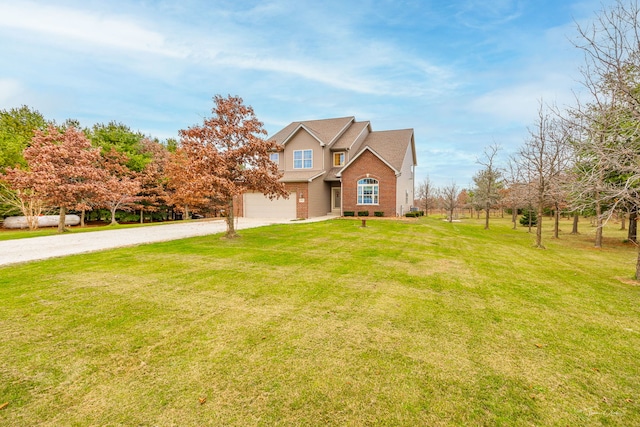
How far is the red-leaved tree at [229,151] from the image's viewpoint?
1086 centimetres

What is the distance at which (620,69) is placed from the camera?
5723 mm

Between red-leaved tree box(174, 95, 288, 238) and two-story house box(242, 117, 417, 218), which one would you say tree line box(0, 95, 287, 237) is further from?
two-story house box(242, 117, 417, 218)

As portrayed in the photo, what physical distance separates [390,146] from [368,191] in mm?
6170

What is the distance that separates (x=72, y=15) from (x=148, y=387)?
1770cm

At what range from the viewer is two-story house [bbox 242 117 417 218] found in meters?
22.7

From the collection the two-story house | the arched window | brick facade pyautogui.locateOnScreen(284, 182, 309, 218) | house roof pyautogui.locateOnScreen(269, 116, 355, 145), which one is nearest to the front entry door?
the two-story house

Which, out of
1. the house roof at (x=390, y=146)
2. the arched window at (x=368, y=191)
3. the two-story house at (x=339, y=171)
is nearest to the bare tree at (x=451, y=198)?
the two-story house at (x=339, y=171)

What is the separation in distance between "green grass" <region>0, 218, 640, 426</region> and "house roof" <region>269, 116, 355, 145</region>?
19.8m

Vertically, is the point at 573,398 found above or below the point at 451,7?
below

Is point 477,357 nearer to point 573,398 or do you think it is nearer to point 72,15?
point 573,398

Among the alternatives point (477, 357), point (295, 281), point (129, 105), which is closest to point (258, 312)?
point (295, 281)

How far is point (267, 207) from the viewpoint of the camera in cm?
2417

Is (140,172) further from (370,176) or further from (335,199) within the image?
(370,176)

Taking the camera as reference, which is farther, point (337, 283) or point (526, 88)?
point (526, 88)
